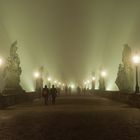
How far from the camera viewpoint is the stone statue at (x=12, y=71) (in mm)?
58781

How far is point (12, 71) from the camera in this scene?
59.6 metres

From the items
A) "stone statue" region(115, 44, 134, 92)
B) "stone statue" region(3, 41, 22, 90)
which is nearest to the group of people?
"stone statue" region(3, 41, 22, 90)

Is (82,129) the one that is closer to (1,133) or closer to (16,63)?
(1,133)

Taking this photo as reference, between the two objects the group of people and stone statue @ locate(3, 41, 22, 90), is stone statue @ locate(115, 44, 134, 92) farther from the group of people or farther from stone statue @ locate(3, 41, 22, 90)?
the group of people

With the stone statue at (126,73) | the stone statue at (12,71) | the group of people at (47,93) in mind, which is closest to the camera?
the group of people at (47,93)

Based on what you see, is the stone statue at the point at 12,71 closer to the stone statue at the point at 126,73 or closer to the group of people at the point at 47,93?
the group of people at the point at 47,93

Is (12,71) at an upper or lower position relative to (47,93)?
upper

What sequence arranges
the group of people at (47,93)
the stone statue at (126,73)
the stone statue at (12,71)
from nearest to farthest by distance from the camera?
the group of people at (47,93) → the stone statue at (12,71) → the stone statue at (126,73)

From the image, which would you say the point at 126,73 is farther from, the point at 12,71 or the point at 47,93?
the point at 47,93

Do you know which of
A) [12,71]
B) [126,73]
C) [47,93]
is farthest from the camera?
[126,73]

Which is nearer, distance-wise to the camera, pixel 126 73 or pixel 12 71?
pixel 12 71

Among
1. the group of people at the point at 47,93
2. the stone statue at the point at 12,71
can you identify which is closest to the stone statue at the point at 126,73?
the stone statue at the point at 12,71

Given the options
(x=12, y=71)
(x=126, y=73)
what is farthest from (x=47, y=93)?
(x=126, y=73)

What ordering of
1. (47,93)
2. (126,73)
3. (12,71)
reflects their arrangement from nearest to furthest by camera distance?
(47,93) → (12,71) → (126,73)
